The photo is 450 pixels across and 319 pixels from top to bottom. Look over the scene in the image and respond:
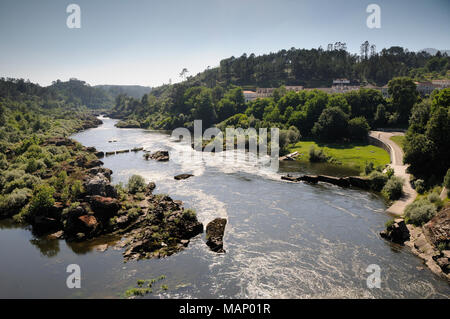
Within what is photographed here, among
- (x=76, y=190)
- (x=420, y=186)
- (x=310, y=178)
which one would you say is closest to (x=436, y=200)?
(x=420, y=186)

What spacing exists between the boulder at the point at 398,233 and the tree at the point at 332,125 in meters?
52.2

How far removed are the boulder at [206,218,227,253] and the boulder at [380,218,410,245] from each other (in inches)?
675

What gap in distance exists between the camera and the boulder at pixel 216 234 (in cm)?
2774

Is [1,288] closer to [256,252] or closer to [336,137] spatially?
[256,252]

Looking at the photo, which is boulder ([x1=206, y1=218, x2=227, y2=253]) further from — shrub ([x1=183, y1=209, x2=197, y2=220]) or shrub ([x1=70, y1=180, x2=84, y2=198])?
shrub ([x1=70, y1=180, x2=84, y2=198])

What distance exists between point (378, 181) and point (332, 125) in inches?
1442

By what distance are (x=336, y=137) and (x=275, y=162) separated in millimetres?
26867

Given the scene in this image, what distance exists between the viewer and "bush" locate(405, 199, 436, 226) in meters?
30.1

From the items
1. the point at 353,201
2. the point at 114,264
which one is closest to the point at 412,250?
the point at 353,201

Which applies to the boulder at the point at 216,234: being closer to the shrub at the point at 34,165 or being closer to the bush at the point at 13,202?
the bush at the point at 13,202

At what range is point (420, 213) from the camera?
101 ft

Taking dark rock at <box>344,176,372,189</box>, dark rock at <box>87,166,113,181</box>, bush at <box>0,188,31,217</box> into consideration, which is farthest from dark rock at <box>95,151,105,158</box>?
dark rock at <box>344,176,372,189</box>

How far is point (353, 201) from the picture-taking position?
1574 inches
